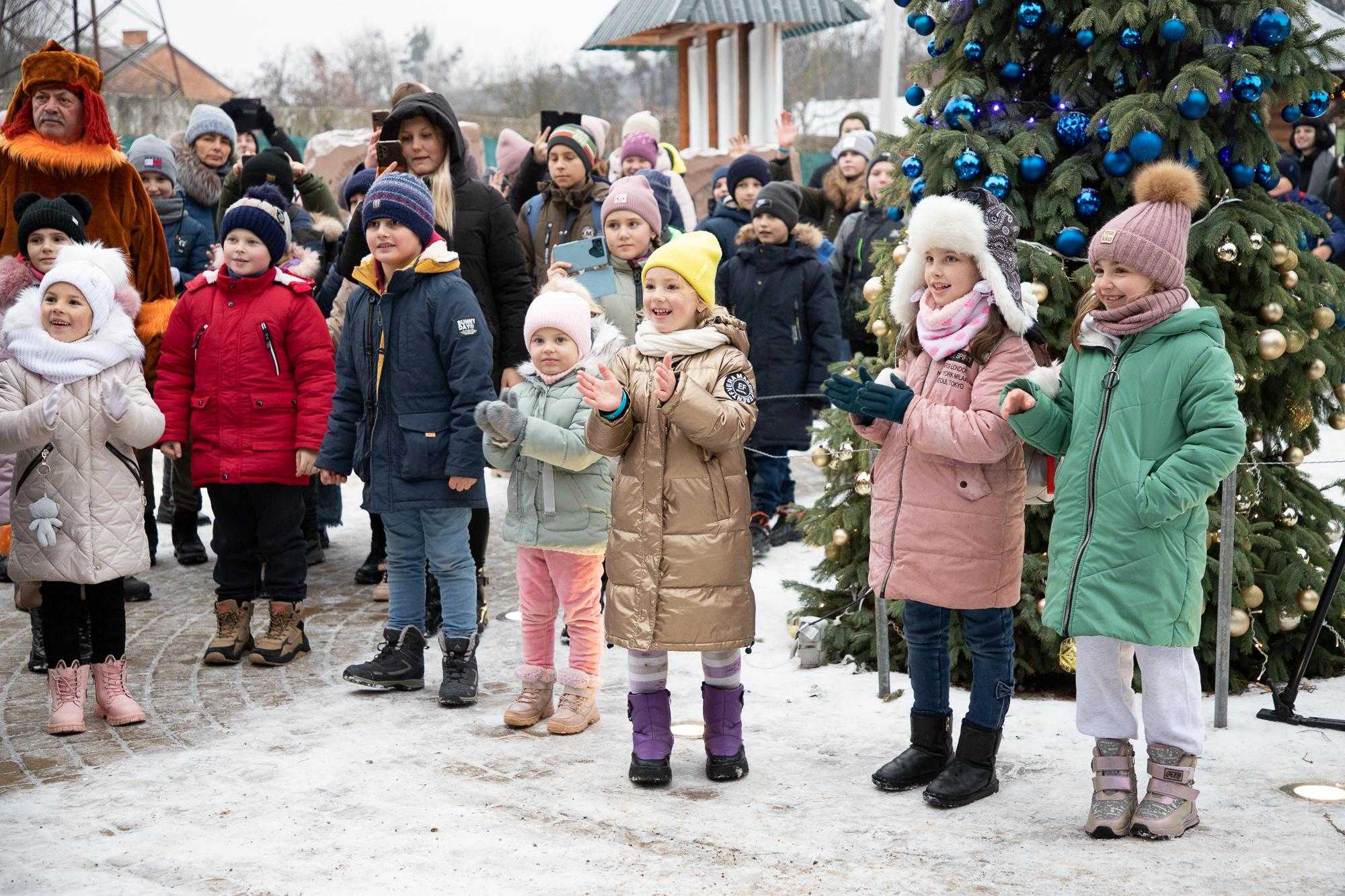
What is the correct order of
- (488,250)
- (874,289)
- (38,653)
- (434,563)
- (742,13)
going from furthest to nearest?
(742,13) < (488,250) < (38,653) < (874,289) < (434,563)

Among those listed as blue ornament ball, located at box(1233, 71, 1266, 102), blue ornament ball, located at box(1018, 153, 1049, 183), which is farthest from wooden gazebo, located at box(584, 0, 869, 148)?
blue ornament ball, located at box(1233, 71, 1266, 102)

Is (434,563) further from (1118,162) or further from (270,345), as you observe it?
(1118,162)

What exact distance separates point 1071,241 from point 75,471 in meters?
3.82

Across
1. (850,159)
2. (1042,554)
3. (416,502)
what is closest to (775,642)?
(1042,554)

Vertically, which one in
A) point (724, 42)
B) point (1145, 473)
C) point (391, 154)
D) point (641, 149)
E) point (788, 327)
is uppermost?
point (724, 42)

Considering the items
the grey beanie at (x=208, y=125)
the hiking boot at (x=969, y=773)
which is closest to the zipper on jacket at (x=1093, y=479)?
the hiking boot at (x=969, y=773)

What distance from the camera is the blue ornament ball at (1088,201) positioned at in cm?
512

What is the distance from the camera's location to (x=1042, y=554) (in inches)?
211

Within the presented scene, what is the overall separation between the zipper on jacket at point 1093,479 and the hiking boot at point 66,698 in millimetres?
3514

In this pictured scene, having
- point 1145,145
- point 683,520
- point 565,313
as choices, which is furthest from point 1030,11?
point 683,520

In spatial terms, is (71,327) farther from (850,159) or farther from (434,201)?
(850,159)

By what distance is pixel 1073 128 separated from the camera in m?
5.15

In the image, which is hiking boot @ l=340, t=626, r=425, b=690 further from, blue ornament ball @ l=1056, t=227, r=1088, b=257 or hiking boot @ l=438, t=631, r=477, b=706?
blue ornament ball @ l=1056, t=227, r=1088, b=257

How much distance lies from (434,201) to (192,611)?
2.40 meters
